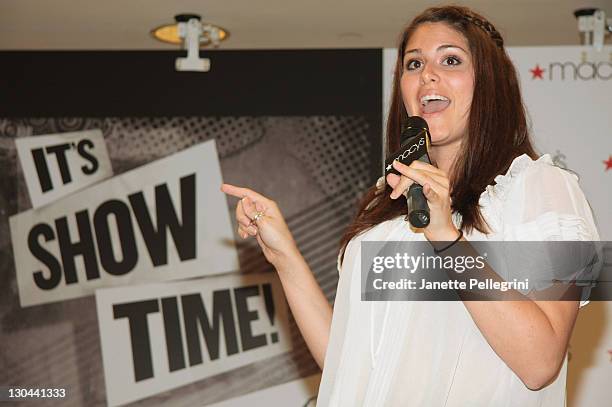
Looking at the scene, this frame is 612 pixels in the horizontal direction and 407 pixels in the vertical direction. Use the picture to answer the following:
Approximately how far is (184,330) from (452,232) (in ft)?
8.25

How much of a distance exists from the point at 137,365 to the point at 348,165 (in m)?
1.19

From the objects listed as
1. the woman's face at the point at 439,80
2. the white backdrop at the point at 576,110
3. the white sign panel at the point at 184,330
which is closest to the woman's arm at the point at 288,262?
the woman's face at the point at 439,80

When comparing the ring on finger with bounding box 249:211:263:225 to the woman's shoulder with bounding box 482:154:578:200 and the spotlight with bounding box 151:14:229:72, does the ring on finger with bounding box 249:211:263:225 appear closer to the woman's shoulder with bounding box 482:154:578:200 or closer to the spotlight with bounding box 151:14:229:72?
the woman's shoulder with bounding box 482:154:578:200

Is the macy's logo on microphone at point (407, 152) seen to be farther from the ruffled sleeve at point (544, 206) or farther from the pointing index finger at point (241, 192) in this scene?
the pointing index finger at point (241, 192)

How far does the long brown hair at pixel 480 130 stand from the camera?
1412 mm

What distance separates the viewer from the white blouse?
1296 mm

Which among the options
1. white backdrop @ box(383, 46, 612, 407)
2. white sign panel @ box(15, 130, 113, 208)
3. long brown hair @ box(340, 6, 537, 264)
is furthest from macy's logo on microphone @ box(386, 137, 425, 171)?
white sign panel @ box(15, 130, 113, 208)

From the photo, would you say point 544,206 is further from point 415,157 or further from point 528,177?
point 415,157

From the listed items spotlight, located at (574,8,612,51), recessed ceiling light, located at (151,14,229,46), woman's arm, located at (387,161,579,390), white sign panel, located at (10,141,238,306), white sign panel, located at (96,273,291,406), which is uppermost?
recessed ceiling light, located at (151,14,229,46)

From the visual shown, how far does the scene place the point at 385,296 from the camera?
1.45 metres

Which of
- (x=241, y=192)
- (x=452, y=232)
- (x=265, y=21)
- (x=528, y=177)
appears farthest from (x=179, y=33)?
(x=452, y=232)

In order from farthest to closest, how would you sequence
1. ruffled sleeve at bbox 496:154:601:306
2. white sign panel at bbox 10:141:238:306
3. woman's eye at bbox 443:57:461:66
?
white sign panel at bbox 10:141:238:306 < woman's eye at bbox 443:57:461:66 < ruffled sleeve at bbox 496:154:601:306

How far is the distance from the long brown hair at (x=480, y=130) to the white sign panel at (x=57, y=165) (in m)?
2.22

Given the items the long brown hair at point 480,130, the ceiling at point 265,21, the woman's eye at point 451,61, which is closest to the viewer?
the long brown hair at point 480,130
